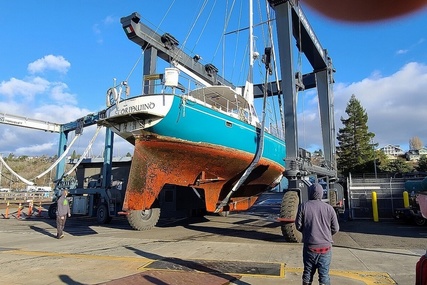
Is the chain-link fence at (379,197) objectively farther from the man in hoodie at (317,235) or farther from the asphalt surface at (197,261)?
the man in hoodie at (317,235)

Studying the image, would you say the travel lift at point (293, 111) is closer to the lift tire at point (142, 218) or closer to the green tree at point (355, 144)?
the lift tire at point (142, 218)

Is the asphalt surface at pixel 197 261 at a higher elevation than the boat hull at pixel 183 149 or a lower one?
lower

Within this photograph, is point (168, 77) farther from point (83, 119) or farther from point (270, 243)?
point (83, 119)

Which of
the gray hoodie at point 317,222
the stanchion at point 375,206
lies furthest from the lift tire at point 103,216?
the gray hoodie at point 317,222

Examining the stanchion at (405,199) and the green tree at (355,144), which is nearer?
the stanchion at (405,199)

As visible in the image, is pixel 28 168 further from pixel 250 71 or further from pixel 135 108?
pixel 135 108

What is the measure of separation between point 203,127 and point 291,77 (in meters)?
3.23

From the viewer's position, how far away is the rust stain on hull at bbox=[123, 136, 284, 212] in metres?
10.8

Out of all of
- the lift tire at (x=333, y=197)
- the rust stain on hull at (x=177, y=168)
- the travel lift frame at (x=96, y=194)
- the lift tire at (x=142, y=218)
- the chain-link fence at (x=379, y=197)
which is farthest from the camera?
the travel lift frame at (x=96, y=194)

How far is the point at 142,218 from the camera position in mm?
12422

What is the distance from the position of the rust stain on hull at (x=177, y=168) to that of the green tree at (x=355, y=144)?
39955 millimetres

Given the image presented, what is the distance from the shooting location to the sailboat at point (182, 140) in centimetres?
1052

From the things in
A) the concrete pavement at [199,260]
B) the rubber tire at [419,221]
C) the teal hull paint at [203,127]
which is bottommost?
the concrete pavement at [199,260]

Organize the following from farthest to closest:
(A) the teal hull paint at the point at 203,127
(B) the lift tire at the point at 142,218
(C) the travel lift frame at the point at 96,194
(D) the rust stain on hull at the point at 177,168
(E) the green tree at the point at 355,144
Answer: (E) the green tree at the point at 355,144, (C) the travel lift frame at the point at 96,194, (B) the lift tire at the point at 142,218, (D) the rust stain on hull at the point at 177,168, (A) the teal hull paint at the point at 203,127
